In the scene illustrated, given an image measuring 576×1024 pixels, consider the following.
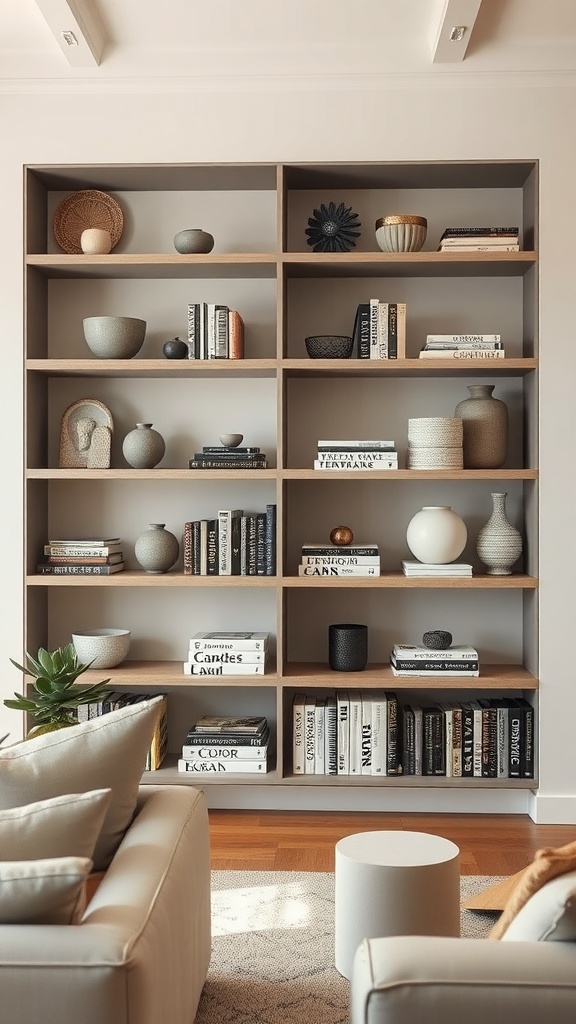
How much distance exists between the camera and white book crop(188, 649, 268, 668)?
3859 mm

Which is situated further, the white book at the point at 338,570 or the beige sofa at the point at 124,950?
the white book at the point at 338,570

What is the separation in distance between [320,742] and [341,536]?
0.80m

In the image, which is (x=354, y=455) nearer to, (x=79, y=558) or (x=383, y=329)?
(x=383, y=329)

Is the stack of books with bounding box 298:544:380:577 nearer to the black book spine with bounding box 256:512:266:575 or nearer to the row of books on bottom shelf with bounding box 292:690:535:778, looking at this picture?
the black book spine with bounding box 256:512:266:575

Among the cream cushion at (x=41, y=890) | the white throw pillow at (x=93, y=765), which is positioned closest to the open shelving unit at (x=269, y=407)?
the white throw pillow at (x=93, y=765)

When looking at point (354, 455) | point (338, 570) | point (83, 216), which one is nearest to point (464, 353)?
point (354, 455)

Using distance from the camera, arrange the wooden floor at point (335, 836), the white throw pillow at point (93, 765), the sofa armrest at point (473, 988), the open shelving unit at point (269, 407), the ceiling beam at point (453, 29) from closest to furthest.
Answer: the sofa armrest at point (473, 988), the white throw pillow at point (93, 765), the ceiling beam at point (453, 29), the wooden floor at point (335, 836), the open shelving unit at point (269, 407)

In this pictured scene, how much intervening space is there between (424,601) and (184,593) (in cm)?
100

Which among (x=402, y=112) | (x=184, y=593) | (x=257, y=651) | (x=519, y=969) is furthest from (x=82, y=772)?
(x=402, y=112)

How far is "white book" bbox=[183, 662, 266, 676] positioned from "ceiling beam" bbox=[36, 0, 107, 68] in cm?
230

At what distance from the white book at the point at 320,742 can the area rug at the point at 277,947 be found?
62 cm

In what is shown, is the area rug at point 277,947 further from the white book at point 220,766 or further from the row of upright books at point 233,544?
the row of upright books at point 233,544

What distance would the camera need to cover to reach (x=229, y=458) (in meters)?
3.88

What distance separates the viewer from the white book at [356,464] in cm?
383
